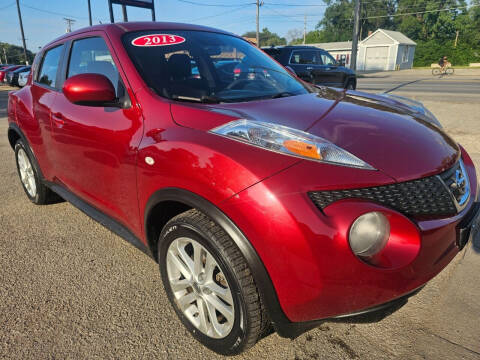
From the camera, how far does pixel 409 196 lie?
4.83ft

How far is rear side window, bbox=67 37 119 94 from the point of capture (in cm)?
234

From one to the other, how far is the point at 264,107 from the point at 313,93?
0.75 m

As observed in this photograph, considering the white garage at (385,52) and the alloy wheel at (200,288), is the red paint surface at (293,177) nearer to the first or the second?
the alloy wheel at (200,288)

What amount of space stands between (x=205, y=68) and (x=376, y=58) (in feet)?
178

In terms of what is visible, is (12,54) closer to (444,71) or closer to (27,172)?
(444,71)

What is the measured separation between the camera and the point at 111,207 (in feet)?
7.73

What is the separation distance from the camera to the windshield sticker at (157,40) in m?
2.36

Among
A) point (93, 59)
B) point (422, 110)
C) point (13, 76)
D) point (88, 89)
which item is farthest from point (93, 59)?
point (13, 76)

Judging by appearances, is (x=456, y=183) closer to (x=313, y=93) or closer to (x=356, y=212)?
(x=356, y=212)

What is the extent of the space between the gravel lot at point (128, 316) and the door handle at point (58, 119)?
1.01m

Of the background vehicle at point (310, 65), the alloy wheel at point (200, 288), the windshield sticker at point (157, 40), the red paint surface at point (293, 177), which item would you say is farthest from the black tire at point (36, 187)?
the background vehicle at point (310, 65)

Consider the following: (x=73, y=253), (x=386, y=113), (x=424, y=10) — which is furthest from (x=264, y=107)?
(x=424, y=10)

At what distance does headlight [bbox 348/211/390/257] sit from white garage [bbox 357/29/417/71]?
5316cm

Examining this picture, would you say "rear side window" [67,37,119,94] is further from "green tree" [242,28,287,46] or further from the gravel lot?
"green tree" [242,28,287,46]
